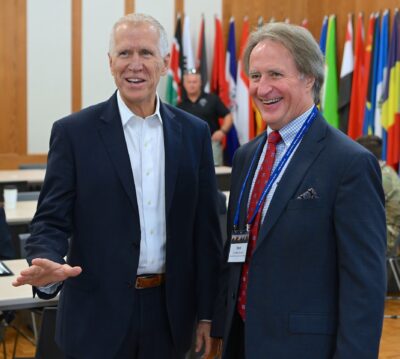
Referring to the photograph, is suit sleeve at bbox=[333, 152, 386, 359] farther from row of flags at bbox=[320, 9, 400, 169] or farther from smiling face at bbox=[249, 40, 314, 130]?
row of flags at bbox=[320, 9, 400, 169]

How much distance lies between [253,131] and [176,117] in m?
7.91

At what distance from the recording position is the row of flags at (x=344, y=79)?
8984 mm

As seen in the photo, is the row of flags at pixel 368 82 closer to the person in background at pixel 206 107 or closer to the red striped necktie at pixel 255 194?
the person in background at pixel 206 107

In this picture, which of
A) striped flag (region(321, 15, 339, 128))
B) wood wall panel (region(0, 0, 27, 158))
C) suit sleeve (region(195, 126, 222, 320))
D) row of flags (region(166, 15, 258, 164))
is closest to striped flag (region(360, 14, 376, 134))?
striped flag (region(321, 15, 339, 128))

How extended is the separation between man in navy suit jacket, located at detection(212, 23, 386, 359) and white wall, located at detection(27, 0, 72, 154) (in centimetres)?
788

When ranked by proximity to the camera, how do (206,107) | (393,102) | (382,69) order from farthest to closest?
(206,107)
(382,69)
(393,102)

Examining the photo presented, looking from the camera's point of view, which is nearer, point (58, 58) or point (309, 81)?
point (309, 81)

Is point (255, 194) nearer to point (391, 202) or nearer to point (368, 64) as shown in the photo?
point (391, 202)

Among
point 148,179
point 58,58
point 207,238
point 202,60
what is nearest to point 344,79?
point 202,60

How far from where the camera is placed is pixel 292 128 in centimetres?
215

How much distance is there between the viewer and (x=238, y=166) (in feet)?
7.84

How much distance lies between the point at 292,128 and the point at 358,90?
758 centimetres

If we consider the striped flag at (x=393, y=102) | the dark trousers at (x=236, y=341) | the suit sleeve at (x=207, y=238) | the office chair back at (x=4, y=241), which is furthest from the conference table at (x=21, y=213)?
the striped flag at (x=393, y=102)

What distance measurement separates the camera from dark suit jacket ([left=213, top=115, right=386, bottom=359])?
195 cm
